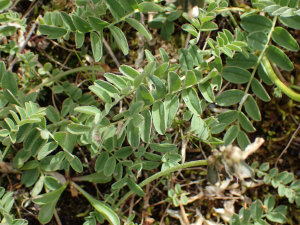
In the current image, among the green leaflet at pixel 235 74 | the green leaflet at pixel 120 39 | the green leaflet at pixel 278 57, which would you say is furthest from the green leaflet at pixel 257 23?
the green leaflet at pixel 120 39

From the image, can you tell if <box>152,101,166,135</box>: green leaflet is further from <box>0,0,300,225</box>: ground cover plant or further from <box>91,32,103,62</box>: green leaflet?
<box>91,32,103,62</box>: green leaflet

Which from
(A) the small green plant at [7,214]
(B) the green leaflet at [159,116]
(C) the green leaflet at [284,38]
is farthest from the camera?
(C) the green leaflet at [284,38]

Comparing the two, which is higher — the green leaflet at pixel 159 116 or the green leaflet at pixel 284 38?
the green leaflet at pixel 284 38

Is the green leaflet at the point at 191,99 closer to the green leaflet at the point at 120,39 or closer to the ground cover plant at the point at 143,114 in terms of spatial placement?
the ground cover plant at the point at 143,114

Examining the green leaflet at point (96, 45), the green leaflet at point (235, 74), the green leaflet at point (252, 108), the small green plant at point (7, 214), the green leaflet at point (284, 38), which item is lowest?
the small green plant at point (7, 214)

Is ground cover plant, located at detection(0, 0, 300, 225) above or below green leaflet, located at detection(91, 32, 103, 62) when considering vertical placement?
below

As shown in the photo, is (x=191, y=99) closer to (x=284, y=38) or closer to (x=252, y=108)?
(x=252, y=108)

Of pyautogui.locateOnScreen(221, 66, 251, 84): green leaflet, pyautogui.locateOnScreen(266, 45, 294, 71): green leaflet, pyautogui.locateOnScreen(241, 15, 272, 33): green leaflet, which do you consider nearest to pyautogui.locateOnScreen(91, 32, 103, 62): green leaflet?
pyautogui.locateOnScreen(221, 66, 251, 84): green leaflet

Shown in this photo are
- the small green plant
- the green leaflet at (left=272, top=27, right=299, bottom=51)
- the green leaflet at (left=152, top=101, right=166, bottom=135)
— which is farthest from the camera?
the green leaflet at (left=272, top=27, right=299, bottom=51)

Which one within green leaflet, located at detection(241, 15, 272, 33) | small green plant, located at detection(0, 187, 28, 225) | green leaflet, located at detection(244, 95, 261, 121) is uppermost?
green leaflet, located at detection(241, 15, 272, 33)

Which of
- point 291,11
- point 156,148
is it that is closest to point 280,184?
point 156,148
